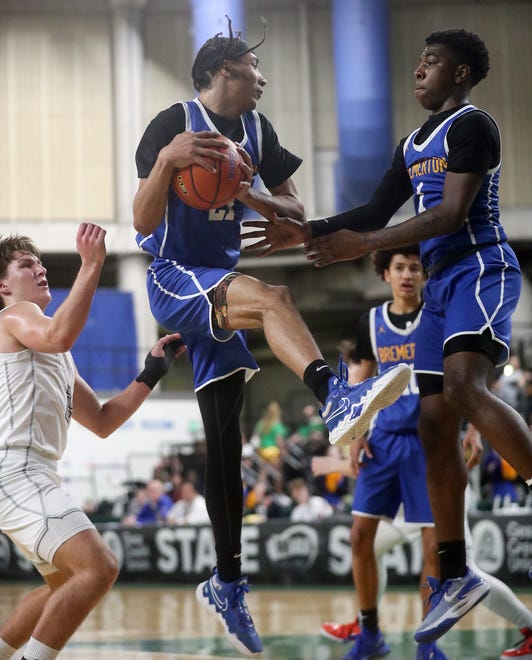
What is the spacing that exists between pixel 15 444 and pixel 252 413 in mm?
23055

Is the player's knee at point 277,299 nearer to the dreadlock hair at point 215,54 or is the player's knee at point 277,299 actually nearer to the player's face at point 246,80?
the player's face at point 246,80

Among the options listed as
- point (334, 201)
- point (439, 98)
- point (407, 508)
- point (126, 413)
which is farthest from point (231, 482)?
point (334, 201)

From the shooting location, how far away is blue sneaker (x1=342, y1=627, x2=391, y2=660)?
6.13 meters

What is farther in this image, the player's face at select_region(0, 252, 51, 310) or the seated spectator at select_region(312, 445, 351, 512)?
the seated spectator at select_region(312, 445, 351, 512)

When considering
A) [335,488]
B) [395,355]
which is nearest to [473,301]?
[395,355]

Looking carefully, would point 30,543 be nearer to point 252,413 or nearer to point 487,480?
point 487,480

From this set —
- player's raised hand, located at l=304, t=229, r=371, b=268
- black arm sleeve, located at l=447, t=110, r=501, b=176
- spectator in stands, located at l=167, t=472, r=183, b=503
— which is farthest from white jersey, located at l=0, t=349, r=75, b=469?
spectator in stands, located at l=167, t=472, r=183, b=503

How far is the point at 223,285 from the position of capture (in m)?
4.53

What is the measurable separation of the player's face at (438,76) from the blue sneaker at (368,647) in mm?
3169

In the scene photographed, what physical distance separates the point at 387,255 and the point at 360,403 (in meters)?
2.69

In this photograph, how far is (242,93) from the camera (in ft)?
16.0

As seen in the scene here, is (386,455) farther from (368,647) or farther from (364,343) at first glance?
(368,647)

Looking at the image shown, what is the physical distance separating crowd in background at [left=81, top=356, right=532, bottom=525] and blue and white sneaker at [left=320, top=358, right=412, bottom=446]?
817 centimetres

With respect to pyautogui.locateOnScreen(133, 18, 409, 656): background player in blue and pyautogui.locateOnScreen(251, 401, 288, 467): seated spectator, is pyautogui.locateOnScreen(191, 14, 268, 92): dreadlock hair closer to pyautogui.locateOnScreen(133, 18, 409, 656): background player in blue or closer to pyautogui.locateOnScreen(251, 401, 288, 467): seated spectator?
pyautogui.locateOnScreen(133, 18, 409, 656): background player in blue
